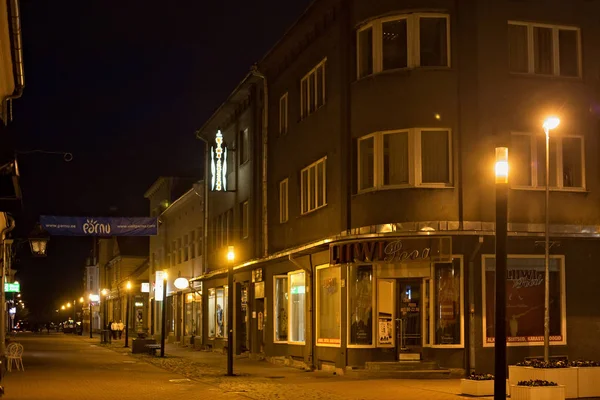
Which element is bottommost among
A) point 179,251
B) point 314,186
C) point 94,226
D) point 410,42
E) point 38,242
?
point 38,242

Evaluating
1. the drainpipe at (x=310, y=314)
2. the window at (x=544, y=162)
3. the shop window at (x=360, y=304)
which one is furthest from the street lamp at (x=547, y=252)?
the drainpipe at (x=310, y=314)

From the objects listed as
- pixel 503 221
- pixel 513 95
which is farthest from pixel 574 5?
pixel 503 221

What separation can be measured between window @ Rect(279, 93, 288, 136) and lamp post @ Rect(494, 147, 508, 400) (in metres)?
18.1

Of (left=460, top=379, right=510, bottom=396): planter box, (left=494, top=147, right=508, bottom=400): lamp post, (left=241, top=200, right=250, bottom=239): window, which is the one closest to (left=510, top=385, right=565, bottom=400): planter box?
(left=460, top=379, right=510, bottom=396): planter box

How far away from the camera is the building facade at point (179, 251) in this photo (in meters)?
46.0

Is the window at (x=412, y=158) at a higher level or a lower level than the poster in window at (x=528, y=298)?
higher

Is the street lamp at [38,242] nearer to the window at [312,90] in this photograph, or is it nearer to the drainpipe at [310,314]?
the drainpipe at [310,314]

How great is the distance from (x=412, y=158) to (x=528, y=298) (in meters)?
4.72

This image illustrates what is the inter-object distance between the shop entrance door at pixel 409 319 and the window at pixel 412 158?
8.74 feet

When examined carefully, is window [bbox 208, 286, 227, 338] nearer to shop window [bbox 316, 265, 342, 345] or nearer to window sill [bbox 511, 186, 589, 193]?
shop window [bbox 316, 265, 342, 345]

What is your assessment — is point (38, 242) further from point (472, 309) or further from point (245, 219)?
point (472, 309)

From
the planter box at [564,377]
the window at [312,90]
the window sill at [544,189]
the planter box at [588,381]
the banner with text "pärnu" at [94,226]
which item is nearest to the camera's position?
the planter box at [564,377]

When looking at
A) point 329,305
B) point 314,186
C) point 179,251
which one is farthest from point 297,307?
point 179,251

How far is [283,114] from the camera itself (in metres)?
32.2
